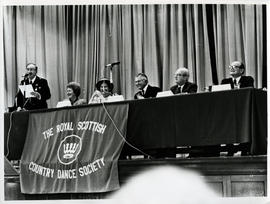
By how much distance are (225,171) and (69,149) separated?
1.07 m

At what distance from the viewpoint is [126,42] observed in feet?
12.4

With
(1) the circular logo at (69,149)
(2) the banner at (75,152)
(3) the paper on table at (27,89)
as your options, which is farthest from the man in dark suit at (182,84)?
(3) the paper on table at (27,89)

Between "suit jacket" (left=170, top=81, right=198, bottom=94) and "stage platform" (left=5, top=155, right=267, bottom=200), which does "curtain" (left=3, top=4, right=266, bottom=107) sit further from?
"stage platform" (left=5, top=155, right=267, bottom=200)

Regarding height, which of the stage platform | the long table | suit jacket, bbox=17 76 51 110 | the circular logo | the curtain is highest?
the curtain

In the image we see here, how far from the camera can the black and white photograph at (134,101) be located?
11.6 feet

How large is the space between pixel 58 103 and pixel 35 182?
0.58 m

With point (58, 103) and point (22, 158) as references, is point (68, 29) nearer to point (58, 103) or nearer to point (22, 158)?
point (58, 103)

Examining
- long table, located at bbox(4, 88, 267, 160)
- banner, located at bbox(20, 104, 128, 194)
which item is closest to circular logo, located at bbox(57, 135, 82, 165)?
banner, located at bbox(20, 104, 128, 194)

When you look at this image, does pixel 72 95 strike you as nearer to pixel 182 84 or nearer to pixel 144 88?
pixel 144 88

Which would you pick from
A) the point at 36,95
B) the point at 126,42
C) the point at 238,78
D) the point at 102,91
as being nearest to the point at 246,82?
the point at 238,78

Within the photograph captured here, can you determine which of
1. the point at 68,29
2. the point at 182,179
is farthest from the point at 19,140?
the point at 182,179

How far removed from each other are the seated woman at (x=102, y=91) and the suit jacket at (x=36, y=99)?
1.08ft

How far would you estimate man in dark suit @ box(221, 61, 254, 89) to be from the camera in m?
3.65

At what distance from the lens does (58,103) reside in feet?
12.5
